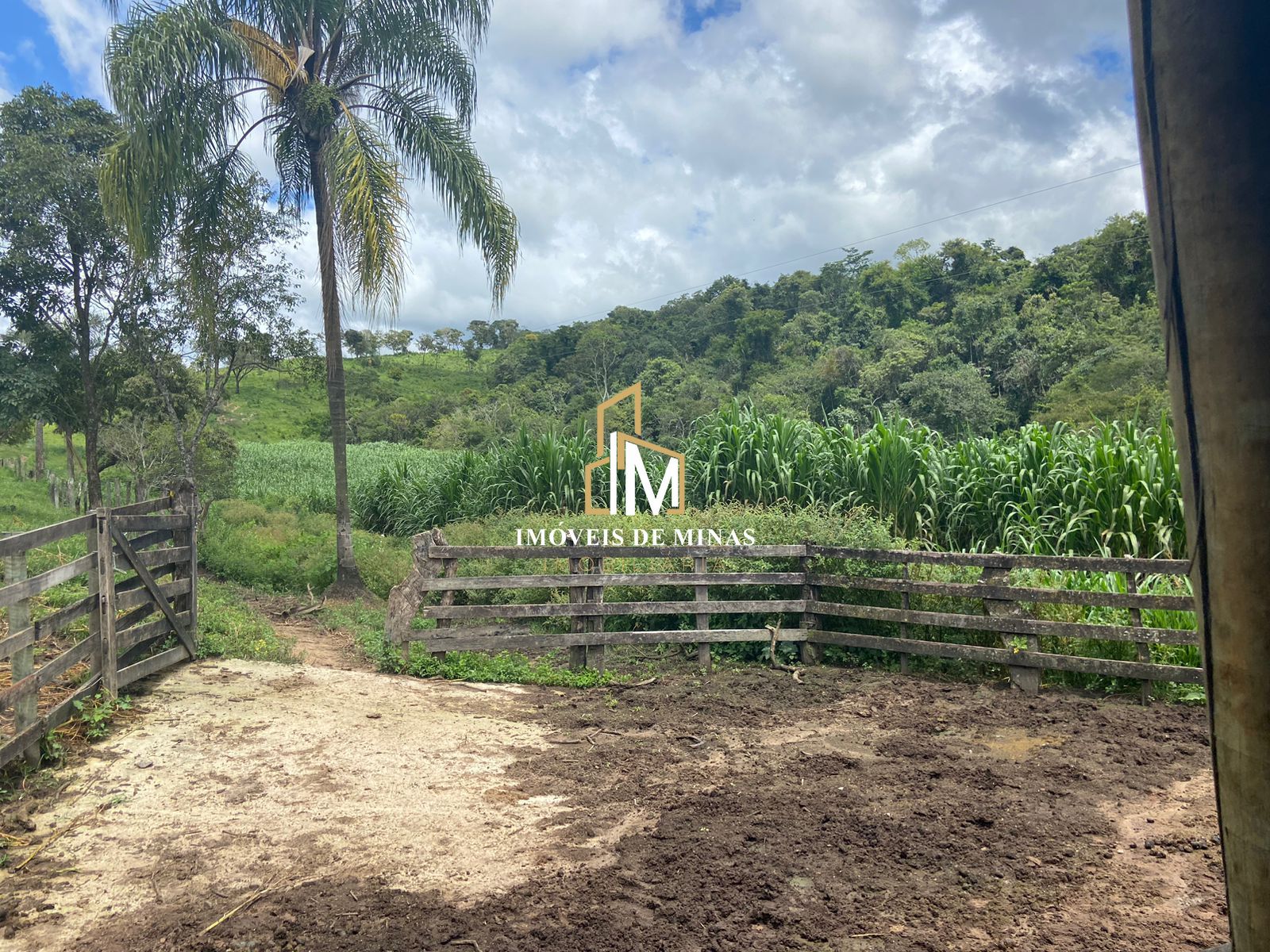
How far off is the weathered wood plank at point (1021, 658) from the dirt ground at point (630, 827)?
0.26m

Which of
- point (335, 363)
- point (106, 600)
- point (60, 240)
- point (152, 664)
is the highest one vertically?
point (60, 240)

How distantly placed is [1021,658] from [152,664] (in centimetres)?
661

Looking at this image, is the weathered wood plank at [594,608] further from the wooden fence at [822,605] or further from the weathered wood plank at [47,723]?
the weathered wood plank at [47,723]

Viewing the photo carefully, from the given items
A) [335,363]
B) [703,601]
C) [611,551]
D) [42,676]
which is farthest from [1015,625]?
[335,363]

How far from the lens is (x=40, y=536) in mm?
4984

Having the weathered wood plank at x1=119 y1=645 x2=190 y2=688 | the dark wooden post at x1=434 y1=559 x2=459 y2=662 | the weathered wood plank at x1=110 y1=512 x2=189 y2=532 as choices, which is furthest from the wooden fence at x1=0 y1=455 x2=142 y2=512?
the dark wooden post at x1=434 y1=559 x2=459 y2=662

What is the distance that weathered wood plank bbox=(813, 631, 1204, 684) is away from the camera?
6137mm

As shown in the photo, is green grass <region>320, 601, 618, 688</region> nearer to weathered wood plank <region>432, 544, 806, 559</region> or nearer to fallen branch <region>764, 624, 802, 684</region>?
weathered wood plank <region>432, 544, 806, 559</region>

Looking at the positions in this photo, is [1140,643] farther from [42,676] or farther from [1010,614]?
[42,676]

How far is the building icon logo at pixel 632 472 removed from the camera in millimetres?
12195

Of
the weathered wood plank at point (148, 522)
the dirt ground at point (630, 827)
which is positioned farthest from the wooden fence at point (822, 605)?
the weathered wood plank at point (148, 522)

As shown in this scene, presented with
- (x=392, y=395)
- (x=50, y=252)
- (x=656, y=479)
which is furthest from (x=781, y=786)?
(x=392, y=395)

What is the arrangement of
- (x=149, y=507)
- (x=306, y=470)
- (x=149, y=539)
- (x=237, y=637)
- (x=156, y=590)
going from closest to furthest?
(x=156, y=590)
(x=149, y=539)
(x=149, y=507)
(x=237, y=637)
(x=306, y=470)

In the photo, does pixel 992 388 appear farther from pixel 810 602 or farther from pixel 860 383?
pixel 810 602
